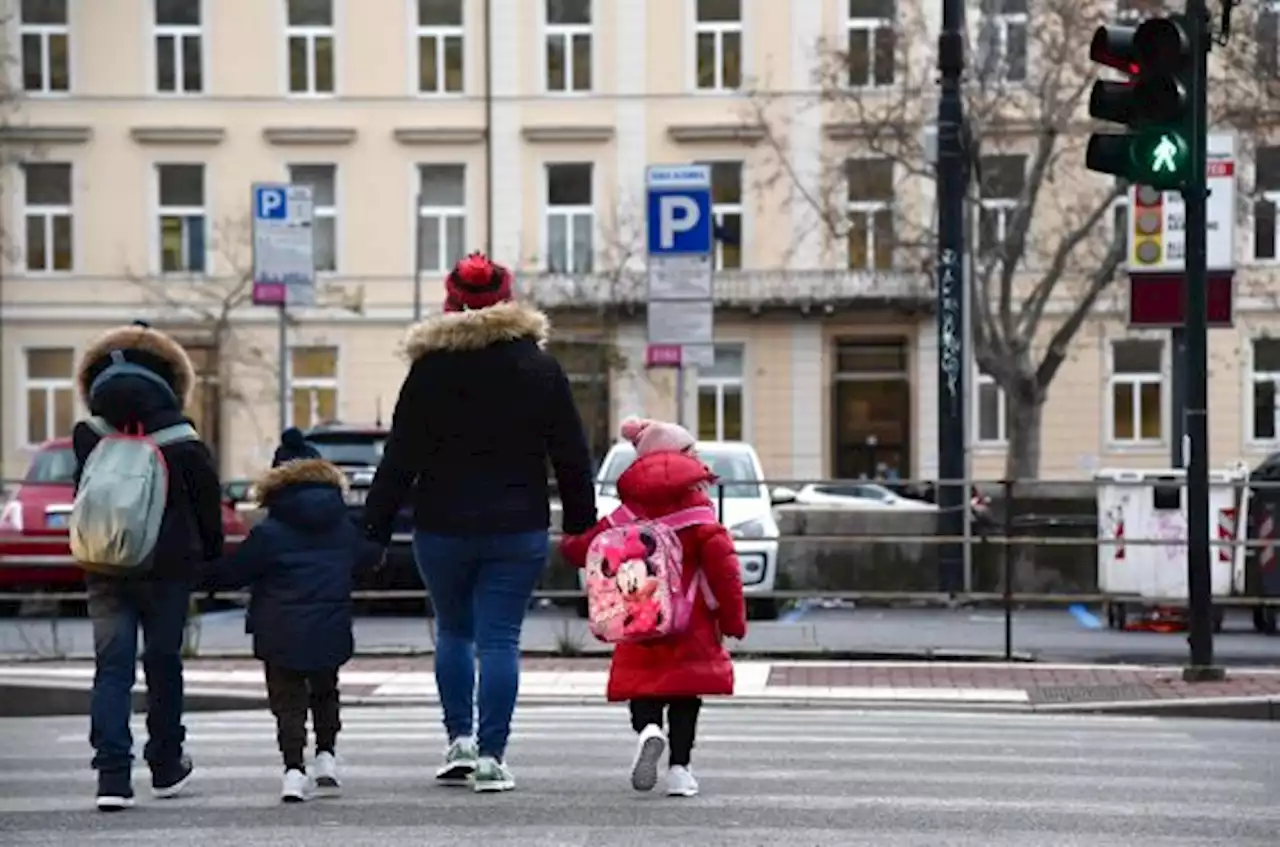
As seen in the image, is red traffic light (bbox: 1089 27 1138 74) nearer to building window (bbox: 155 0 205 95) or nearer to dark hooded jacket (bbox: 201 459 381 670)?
dark hooded jacket (bbox: 201 459 381 670)

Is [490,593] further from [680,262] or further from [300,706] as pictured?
[680,262]

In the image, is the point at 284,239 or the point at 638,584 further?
the point at 284,239

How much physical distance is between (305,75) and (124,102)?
11.1 ft

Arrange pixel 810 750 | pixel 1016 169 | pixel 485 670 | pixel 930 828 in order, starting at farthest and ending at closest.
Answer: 1. pixel 1016 169
2. pixel 810 750
3. pixel 485 670
4. pixel 930 828

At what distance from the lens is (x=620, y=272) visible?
50156 millimetres

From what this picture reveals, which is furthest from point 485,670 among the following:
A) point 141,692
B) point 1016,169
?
point 1016,169

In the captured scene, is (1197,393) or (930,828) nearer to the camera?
(930,828)

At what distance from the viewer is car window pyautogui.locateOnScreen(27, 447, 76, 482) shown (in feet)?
79.4

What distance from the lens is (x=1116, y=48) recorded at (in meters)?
14.7

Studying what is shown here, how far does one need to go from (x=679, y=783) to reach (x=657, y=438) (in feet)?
4.08

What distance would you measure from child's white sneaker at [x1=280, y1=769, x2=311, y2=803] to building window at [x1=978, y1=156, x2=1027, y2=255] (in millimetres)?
33401

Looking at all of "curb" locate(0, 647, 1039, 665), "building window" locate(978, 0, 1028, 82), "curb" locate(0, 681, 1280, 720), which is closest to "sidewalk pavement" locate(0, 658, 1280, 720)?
"curb" locate(0, 681, 1280, 720)

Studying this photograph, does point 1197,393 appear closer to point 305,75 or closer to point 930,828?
point 930,828

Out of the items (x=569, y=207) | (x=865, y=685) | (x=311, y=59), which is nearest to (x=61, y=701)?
(x=865, y=685)
